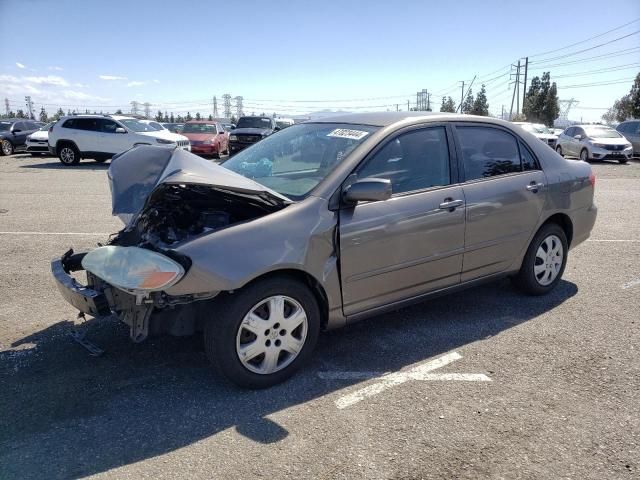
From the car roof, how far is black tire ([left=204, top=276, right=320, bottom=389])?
4.91ft

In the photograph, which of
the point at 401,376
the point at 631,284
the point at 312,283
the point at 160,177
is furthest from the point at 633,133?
the point at 160,177

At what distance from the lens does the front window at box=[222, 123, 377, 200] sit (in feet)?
12.1

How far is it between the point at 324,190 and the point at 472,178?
1439 mm

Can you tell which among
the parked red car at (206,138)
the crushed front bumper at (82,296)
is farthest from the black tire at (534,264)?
the parked red car at (206,138)

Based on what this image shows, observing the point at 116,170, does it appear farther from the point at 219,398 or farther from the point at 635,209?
the point at 635,209

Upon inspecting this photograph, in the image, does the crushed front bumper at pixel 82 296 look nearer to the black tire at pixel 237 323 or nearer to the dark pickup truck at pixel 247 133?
the black tire at pixel 237 323

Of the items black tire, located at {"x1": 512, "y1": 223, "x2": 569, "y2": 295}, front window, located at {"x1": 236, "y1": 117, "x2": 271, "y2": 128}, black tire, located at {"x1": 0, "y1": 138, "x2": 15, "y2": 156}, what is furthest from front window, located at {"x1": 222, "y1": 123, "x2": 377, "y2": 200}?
black tire, located at {"x1": 0, "y1": 138, "x2": 15, "y2": 156}

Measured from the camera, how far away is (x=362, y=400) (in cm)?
318

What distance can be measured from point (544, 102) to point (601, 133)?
37.6m

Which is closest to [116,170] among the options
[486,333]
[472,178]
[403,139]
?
[403,139]

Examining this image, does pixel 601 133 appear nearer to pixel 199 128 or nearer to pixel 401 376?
pixel 199 128

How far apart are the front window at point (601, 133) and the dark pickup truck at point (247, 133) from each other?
13857 mm

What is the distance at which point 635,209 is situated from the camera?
1005cm

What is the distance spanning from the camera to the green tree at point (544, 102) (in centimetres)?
5625
